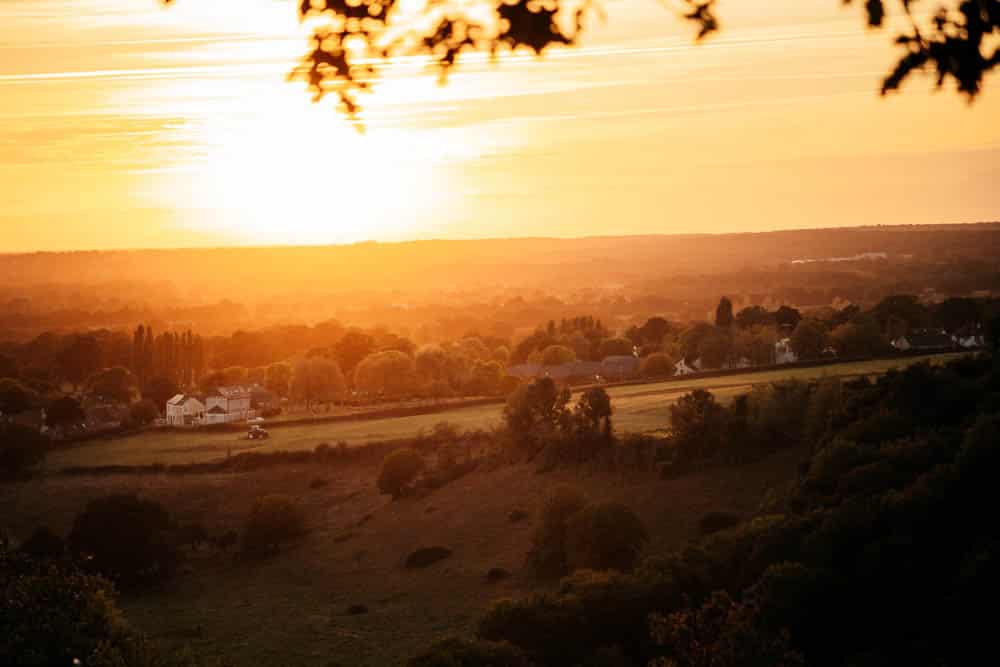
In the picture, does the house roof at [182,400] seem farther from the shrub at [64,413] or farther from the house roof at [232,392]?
the shrub at [64,413]

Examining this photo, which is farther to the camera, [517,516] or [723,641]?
[517,516]

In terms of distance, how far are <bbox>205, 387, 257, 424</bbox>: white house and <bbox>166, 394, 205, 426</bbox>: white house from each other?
426 millimetres

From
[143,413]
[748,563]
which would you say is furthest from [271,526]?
[143,413]

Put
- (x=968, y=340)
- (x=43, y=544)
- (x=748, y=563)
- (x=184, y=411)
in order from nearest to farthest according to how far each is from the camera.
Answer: (x=748, y=563)
(x=43, y=544)
(x=184, y=411)
(x=968, y=340)

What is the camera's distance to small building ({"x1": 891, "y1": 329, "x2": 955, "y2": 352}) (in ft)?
204

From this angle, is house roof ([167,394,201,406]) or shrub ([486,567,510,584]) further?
house roof ([167,394,201,406])

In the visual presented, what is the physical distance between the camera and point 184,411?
208 ft

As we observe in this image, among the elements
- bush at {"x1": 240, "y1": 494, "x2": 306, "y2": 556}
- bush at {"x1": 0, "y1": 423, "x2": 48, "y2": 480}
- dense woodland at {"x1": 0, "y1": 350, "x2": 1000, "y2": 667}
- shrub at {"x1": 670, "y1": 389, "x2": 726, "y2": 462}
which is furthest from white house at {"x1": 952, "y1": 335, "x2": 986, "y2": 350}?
bush at {"x1": 0, "y1": 423, "x2": 48, "y2": 480}

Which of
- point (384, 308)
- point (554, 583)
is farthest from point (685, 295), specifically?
point (554, 583)

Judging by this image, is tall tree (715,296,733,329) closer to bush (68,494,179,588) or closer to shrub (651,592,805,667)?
bush (68,494,179,588)

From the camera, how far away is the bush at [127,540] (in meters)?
35.5

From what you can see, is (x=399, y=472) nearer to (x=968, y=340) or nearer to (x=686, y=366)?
(x=686, y=366)

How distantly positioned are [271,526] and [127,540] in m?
4.46

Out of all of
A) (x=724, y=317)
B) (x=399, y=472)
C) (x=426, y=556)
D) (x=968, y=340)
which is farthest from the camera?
(x=724, y=317)
